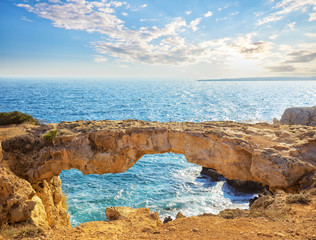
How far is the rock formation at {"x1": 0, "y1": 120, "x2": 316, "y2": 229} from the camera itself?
12.9m

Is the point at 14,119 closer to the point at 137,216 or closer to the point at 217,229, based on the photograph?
the point at 137,216

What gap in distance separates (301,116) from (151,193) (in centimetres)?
3385

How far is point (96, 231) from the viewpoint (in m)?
9.11

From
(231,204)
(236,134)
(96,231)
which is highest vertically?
(236,134)

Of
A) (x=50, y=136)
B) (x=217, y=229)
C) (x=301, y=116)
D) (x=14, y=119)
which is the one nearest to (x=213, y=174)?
(x=217, y=229)

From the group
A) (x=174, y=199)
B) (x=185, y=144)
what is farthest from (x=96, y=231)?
(x=174, y=199)

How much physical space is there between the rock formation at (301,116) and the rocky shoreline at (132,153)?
87.2ft

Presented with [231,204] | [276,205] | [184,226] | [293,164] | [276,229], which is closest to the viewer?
[276,229]

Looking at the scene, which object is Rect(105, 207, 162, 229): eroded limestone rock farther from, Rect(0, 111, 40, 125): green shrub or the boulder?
the boulder

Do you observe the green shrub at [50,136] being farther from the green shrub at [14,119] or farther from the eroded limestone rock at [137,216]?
the eroded limestone rock at [137,216]

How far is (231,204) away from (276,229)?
55.1ft

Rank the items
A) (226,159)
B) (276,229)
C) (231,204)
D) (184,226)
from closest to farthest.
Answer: (276,229) → (184,226) → (226,159) → (231,204)

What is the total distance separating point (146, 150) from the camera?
15.6m

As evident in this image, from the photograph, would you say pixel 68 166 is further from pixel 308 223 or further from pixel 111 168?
pixel 308 223
